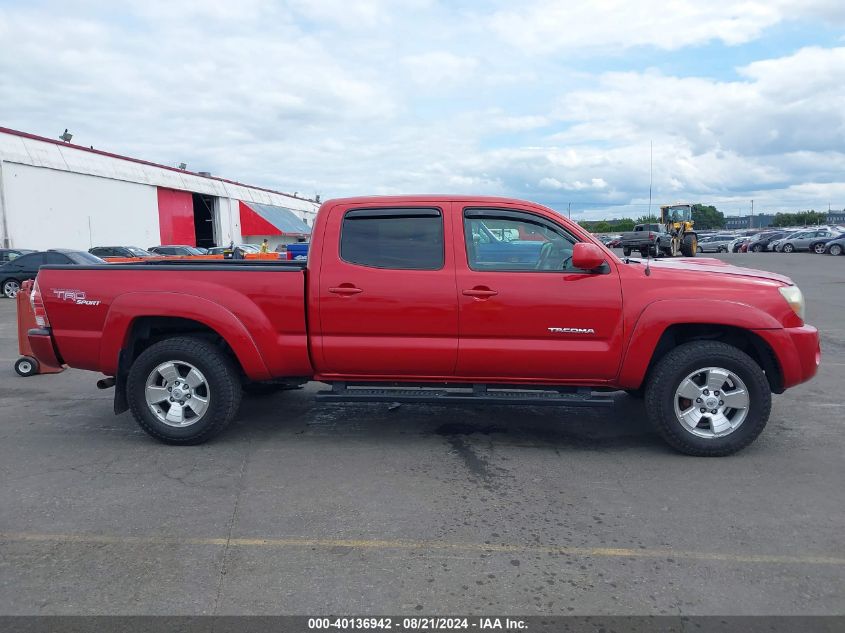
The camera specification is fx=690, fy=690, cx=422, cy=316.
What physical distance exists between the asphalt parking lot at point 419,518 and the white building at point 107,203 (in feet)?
86.9

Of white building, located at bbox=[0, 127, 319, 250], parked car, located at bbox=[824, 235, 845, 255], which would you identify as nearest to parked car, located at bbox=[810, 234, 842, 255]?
parked car, located at bbox=[824, 235, 845, 255]

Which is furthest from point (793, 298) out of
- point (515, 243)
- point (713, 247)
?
point (713, 247)

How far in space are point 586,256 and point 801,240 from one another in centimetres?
4714

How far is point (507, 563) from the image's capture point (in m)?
3.58

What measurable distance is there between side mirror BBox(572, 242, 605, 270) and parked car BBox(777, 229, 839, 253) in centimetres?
4625

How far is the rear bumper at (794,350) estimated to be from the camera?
5.11m

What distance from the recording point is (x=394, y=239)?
17.8ft

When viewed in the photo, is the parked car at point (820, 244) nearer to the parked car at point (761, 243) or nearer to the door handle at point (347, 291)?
the parked car at point (761, 243)

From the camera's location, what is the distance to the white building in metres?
28.5

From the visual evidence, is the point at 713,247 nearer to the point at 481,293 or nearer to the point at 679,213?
the point at 679,213

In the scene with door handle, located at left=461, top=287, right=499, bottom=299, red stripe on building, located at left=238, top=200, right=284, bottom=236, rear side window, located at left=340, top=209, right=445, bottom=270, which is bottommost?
door handle, located at left=461, top=287, right=499, bottom=299

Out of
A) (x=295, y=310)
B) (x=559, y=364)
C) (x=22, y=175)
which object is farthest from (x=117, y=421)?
(x=22, y=175)

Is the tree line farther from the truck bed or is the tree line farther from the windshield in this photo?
the truck bed

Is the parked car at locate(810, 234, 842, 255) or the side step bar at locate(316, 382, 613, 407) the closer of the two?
the side step bar at locate(316, 382, 613, 407)
